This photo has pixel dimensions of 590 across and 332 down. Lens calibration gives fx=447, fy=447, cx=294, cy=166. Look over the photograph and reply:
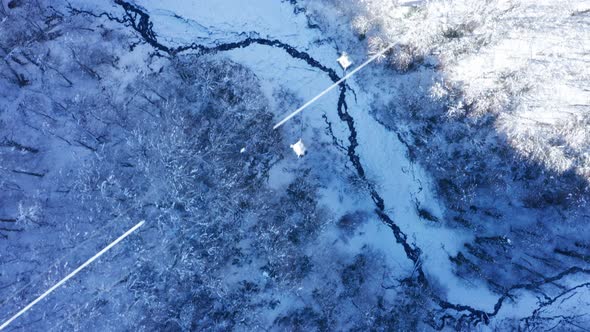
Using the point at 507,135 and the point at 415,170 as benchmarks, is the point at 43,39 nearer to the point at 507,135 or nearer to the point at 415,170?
the point at 415,170

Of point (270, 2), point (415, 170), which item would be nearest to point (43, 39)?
point (270, 2)

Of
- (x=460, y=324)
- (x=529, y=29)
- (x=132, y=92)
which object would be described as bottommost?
(x=460, y=324)

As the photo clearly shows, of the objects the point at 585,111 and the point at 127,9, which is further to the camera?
the point at 127,9

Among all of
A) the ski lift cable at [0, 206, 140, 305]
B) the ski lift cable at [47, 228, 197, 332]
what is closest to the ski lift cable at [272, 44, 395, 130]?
the ski lift cable at [47, 228, 197, 332]

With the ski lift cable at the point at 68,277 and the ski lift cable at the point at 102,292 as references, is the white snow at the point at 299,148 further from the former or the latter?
the ski lift cable at the point at 68,277

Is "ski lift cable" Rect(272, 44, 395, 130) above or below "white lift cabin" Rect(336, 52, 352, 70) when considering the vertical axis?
below

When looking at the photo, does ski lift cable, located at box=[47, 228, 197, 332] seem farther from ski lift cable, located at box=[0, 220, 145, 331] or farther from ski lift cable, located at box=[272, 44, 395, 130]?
ski lift cable, located at box=[272, 44, 395, 130]
